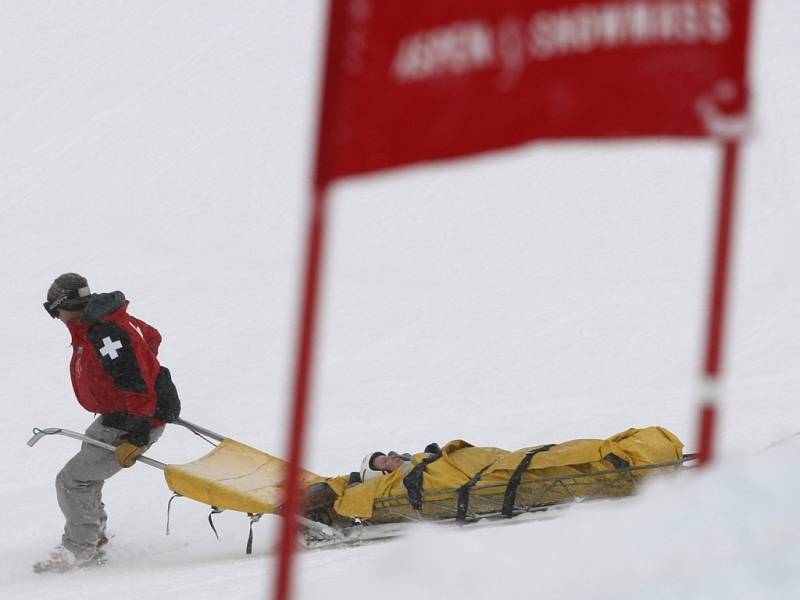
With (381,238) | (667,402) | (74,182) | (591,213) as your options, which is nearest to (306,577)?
(667,402)

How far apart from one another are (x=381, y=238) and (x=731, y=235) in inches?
539

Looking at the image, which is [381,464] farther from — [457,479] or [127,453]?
[127,453]

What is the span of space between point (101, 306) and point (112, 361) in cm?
29

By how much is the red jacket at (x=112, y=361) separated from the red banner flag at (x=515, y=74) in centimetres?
427

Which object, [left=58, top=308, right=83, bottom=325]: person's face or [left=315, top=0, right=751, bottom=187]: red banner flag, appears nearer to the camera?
[left=315, top=0, right=751, bottom=187]: red banner flag

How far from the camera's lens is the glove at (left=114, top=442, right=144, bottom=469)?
702 centimetres

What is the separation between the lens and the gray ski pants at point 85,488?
7.13 meters

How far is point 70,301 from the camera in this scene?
7008mm

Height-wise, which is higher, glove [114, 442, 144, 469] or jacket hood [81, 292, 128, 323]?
jacket hood [81, 292, 128, 323]

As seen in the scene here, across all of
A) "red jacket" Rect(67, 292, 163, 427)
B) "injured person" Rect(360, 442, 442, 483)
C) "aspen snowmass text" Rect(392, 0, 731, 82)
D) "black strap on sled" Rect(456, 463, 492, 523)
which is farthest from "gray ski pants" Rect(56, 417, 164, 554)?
"aspen snowmass text" Rect(392, 0, 731, 82)

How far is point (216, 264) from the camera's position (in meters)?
15.3

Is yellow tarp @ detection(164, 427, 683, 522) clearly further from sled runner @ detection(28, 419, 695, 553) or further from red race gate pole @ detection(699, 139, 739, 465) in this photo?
red race gate pole @ detection(699, 139, 739, 465)

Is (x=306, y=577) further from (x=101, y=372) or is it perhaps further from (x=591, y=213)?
(x=591, y=213)

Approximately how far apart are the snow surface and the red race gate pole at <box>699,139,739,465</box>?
10 cm
